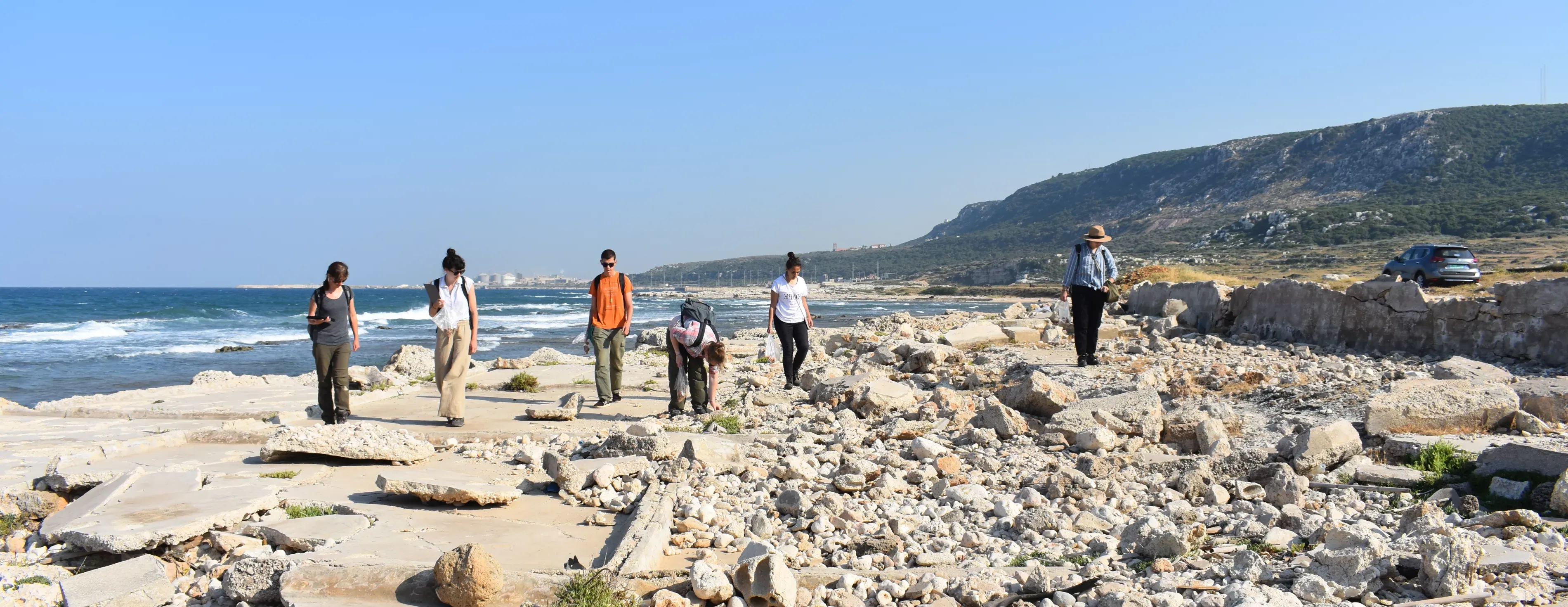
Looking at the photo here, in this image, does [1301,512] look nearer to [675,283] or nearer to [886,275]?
[886,275]

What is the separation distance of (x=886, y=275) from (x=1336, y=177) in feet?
178

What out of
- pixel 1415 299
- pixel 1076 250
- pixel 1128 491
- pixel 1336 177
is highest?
pixel 1336 177

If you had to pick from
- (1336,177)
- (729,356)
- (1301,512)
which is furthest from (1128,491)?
(1336,177)

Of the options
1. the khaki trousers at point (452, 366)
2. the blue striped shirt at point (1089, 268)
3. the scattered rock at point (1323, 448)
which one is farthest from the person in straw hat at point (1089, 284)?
the khaki trousers at point (452, 366)

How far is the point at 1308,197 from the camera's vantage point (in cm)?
8100

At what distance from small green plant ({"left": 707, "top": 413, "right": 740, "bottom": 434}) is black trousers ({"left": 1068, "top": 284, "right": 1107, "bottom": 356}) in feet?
13.9

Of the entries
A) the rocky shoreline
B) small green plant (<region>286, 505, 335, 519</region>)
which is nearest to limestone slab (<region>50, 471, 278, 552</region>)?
the rocky shoreline

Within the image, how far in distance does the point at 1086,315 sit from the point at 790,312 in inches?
132

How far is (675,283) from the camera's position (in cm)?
15650

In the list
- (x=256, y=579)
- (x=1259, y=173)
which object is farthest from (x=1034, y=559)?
(x=1259, y=173)

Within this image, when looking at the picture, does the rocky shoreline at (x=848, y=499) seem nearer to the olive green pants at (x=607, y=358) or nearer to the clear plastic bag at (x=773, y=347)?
the olive green pants at (x=607, y=358)

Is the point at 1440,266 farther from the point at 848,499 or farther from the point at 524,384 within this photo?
the point at 848,499

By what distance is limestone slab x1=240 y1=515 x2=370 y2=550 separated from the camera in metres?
4.39

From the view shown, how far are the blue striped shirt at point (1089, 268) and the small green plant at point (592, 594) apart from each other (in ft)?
23.4
